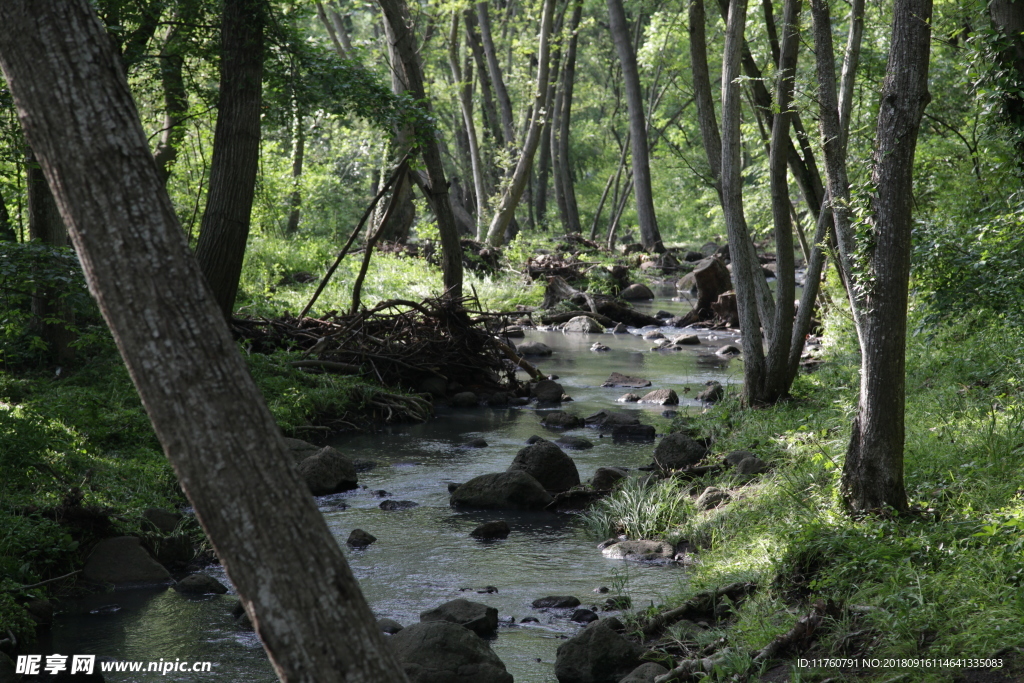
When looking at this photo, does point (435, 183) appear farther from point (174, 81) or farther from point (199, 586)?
point (199, 586)

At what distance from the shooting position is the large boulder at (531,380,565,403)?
11.7 meters

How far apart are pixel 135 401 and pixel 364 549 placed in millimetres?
3707

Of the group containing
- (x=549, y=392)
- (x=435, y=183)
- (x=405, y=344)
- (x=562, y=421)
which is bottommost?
(x=562, y=421)

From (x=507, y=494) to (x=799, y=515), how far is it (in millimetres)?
2737

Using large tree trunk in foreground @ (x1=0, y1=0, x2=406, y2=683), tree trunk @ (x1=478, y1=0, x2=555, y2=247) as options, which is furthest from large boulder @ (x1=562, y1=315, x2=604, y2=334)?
large tree trunk in foreground @ (x1=0, y1=0, x2=406, y2=683)

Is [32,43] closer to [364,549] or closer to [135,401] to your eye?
[364,549]

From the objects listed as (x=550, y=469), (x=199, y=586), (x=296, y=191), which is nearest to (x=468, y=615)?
(x=199, y=586)

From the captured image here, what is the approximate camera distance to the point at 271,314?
13.8m

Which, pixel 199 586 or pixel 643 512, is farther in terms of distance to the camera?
pixel 643 512

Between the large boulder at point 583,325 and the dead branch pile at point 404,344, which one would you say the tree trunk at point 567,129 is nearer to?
the large boulder at point 583,325

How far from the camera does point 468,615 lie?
5.01 meters

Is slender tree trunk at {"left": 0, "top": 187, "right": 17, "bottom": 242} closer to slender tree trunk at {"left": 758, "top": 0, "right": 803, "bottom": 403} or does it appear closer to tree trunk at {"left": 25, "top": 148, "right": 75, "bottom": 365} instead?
tree trunk at {"left": 25, "top": 148, "right": 75, "bottom": 365}

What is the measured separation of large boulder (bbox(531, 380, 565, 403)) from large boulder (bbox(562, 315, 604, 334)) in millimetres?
6182

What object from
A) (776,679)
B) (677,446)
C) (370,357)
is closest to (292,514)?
(776,679)
